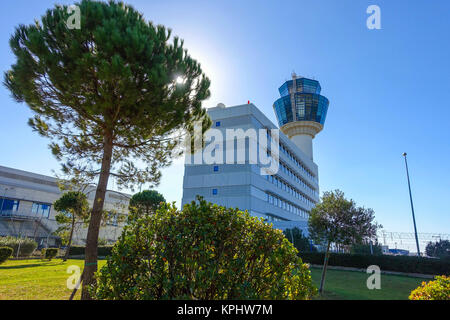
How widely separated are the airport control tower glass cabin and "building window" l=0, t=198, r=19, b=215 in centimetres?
5809

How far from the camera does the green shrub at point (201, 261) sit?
366 centimetres

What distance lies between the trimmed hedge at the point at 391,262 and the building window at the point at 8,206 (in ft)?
136

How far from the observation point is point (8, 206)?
39875mm

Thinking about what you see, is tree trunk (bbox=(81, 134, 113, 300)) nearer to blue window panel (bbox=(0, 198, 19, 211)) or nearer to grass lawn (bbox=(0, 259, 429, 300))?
grass lawn (bbox=(0, 259, 429, 300))

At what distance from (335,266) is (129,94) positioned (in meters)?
21.8

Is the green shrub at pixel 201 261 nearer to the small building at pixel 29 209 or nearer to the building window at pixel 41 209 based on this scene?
the small building at pixel 29 209

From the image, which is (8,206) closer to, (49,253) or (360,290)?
(49,253)

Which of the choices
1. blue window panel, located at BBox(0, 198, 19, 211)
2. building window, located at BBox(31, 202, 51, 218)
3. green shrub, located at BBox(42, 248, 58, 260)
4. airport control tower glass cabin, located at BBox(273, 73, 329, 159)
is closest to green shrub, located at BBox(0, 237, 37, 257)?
green shrub, located at BBox(42, 248, 58, 260)

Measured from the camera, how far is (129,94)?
7.63m

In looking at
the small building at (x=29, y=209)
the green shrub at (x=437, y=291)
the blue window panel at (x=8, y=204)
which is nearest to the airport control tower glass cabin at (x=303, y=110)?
the small building at (x=29, y=209)

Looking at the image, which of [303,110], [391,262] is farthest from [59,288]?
[303,110]

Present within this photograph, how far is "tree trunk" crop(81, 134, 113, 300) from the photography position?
735cm
